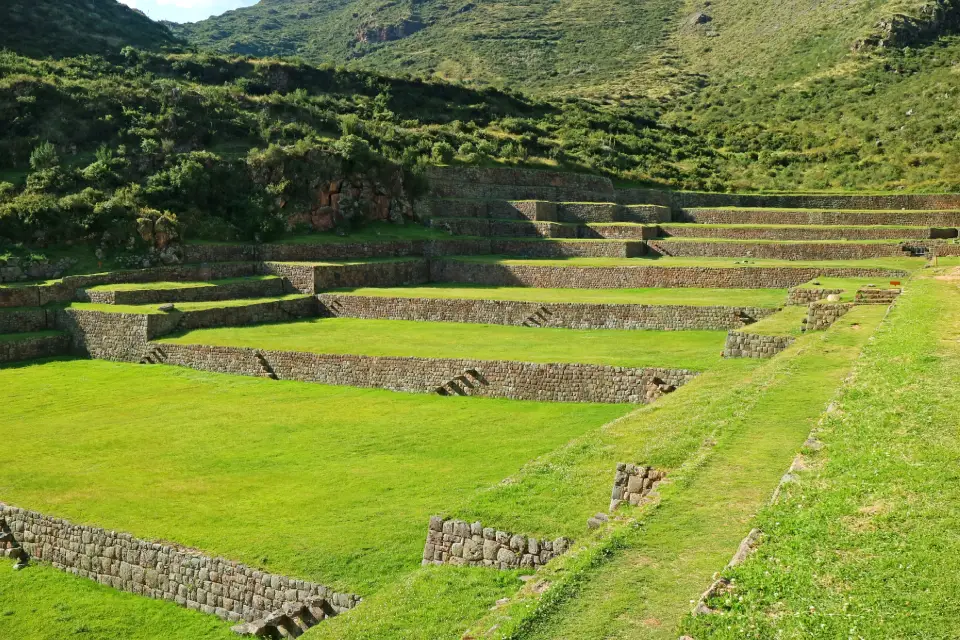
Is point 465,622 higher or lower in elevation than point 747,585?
lower

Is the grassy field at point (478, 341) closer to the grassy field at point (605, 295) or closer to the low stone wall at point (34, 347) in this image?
the grassy field at point (605, 295)

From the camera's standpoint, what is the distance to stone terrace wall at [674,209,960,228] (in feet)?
124

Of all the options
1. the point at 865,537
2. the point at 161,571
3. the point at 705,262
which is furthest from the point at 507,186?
the point at 865,537

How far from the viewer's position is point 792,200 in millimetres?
44594

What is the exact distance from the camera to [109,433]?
18.0 m

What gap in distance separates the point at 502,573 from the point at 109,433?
37.7 feet

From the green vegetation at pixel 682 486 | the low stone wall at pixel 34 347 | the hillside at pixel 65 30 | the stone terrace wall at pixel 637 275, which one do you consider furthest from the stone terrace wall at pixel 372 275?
the hillside at pixel 65 30

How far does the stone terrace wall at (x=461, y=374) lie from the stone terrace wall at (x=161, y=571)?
32.1 ft

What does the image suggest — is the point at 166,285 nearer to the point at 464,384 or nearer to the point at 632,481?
the point at 464,384

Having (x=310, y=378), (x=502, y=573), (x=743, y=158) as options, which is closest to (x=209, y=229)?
(x=310, y=378)

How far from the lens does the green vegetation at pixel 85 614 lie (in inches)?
420

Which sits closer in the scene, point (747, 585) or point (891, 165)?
point (747, 585)

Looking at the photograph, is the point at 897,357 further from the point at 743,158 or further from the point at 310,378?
the point at 743,158

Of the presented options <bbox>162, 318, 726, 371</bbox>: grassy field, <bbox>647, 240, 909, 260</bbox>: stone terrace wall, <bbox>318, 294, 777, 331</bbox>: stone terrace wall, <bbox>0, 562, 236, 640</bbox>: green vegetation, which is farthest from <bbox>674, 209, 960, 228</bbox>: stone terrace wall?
<bbox>0, 562, 236, 640</bbox>: green vegetation
